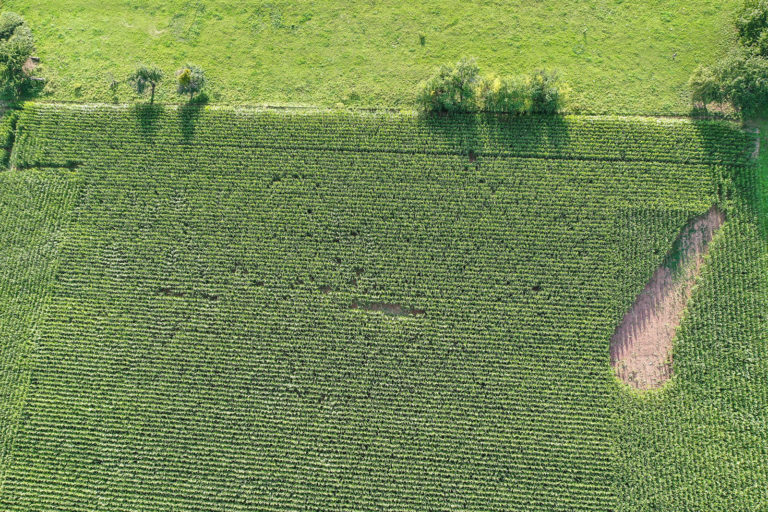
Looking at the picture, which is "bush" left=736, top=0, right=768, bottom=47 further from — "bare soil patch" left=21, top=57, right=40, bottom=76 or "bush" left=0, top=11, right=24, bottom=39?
"bush" left=0, top=11, right=24, bottom=39

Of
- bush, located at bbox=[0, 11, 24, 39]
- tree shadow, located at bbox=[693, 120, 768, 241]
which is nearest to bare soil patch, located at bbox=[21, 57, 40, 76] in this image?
bush, located at bbox=[0, 11, 24, 39]

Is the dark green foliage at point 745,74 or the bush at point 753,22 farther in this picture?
the bush at point 753,22

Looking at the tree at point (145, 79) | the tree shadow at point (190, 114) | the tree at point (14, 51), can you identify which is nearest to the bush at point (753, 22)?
the tree shadow at point (190, 114)

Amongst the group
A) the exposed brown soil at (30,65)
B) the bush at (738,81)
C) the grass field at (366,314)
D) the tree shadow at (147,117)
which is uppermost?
the bush at (738,81)

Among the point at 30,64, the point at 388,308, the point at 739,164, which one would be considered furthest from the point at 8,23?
the point at 739,164

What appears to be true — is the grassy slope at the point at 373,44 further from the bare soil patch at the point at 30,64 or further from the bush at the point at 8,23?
the bush at the point at 8,23

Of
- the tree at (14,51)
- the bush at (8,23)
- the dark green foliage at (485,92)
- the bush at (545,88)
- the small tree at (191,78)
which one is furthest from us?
the bush at (8,23)

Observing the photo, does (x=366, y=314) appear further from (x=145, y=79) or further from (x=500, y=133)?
(x=145, y=79)
